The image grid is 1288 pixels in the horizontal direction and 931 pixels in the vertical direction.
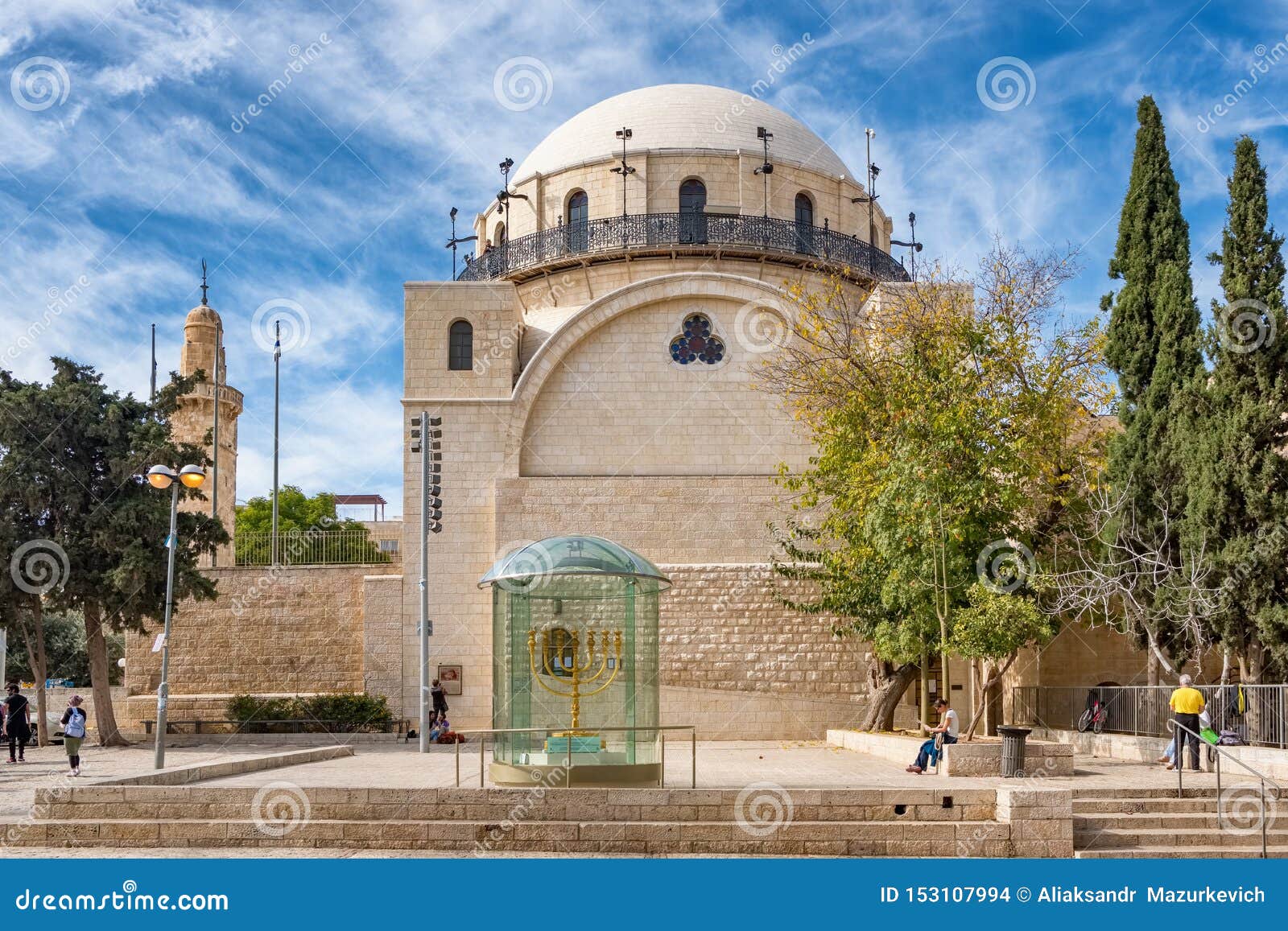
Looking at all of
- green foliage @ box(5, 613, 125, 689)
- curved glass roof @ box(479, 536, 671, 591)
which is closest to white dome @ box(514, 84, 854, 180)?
curved glass roof @ box(479, 536, 671, 591)

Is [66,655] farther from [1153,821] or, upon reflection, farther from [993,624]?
[1153,821]

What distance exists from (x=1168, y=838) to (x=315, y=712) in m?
14.9

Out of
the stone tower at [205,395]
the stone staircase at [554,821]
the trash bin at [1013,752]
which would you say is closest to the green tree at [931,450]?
the trash bin at [1013,752]

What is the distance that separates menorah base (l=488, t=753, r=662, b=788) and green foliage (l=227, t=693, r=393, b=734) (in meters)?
10.9

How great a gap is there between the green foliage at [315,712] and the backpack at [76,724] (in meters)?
7.33

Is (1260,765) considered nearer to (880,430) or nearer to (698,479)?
(880,430)

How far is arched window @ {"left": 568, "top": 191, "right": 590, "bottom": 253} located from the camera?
24844 millimetres

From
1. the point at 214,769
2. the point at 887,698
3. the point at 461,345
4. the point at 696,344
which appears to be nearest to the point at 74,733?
the point at 214,769

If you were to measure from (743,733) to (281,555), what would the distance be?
948 centimetres

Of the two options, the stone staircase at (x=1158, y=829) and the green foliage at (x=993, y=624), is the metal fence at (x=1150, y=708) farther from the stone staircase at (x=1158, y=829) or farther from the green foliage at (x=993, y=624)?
the stone staircase at (x=1158, y=829)

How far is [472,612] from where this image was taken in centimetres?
2158

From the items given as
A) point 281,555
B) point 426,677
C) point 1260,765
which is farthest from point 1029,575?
point 281,555

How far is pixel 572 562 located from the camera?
11.6 meters

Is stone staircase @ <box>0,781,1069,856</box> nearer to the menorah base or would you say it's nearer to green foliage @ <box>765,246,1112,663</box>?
the menorah base
